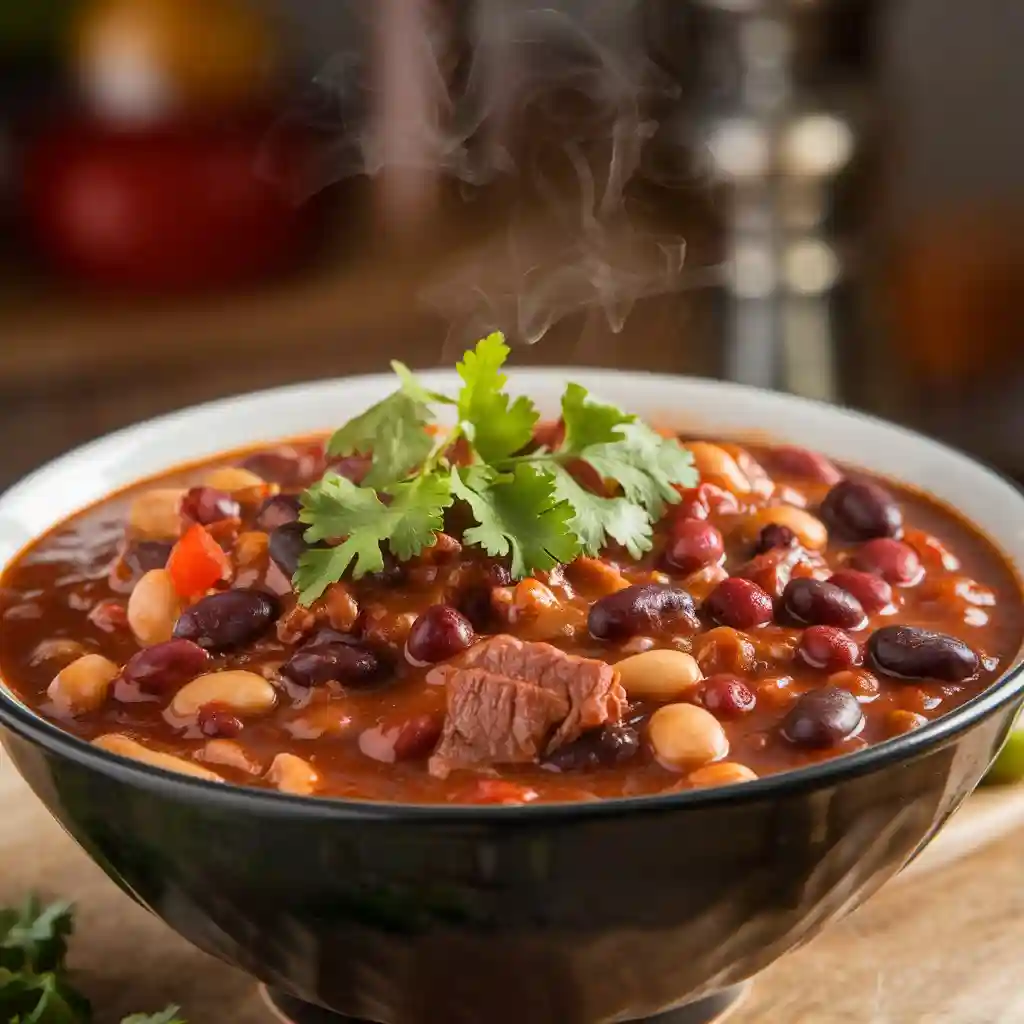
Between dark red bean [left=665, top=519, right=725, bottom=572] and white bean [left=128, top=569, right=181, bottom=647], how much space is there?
0.79 meters

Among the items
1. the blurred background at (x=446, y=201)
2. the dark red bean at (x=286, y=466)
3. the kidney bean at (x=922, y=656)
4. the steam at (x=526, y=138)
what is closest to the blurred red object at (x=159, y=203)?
the blurred background at (x=446, y=201)

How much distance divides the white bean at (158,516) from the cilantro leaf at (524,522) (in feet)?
1.94

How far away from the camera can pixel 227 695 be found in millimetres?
2346

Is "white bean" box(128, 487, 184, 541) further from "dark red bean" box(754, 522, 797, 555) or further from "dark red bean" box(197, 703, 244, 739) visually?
"dark red bean" box(754, 522, 797, 555)

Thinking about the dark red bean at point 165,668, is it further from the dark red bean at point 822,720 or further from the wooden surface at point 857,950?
the dark red bean at point 822,720

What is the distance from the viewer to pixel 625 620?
2.44 metres

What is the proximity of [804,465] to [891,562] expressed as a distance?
433 mm

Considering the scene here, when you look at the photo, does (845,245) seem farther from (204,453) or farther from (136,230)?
(204,453)

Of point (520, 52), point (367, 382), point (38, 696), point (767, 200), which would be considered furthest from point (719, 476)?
point (520, 52)

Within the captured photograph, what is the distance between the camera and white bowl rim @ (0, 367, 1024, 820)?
6.38 feet

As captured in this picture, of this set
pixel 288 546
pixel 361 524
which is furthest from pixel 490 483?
pixel 288 546

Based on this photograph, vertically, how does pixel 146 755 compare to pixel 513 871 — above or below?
above

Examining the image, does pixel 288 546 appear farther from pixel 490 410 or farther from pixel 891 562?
pixel 891 562

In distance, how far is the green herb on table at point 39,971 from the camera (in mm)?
2432
